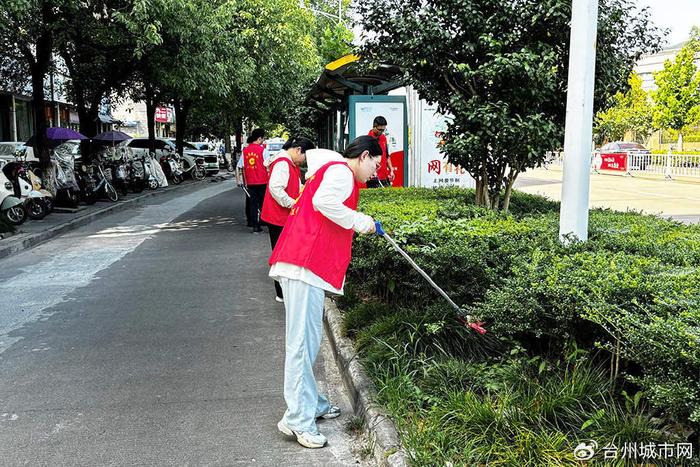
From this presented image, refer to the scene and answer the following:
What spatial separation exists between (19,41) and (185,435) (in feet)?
44.3

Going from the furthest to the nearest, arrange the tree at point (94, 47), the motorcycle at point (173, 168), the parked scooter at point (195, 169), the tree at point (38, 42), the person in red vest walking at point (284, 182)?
1. the parked scooter at point (195, 169)
2. the motorcycle at point (173, 168)
3. the tree at point (94, 47)
4. the tree at point (38, 42)
5. the person in red vest walking at point (284, 182)

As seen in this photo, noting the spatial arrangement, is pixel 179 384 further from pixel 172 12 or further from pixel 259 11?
pixel 259 11

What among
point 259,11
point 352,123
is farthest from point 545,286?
point 259,11

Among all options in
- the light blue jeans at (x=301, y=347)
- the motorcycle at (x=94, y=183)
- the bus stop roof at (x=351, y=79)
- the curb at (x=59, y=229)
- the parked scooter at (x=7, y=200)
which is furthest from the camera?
the motorcycle at (x=94, y=183)

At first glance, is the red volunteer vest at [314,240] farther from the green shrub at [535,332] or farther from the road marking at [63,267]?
the road marking at [63,267]

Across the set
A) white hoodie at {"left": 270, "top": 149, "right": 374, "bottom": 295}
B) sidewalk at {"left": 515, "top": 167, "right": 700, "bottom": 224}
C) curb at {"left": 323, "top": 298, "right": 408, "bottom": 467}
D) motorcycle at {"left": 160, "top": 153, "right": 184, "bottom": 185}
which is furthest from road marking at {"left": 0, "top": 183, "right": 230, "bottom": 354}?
motorcycle at {"left": 160, "top": 153, "right": 184, "bottom": 185}

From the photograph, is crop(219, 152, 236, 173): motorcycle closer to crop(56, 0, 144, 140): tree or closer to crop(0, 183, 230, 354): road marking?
crop(56, 0, 144, 140): tree

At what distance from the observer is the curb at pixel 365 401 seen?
3.57 meters

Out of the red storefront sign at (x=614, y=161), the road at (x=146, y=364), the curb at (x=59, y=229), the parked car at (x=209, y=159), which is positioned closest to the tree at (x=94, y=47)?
the curb at (x=59, y=229)

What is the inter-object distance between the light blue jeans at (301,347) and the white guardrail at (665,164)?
2226 centimetres

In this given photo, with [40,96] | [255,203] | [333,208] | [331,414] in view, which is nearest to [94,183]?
[40,96]

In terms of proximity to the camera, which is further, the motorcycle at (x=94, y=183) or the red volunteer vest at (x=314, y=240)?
the motorcycle at (x=94, y=183)

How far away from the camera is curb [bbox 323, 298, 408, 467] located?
3.57 m

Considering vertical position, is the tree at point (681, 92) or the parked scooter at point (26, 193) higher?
the tree at point (681, 92)
